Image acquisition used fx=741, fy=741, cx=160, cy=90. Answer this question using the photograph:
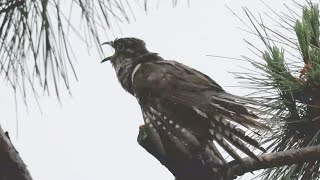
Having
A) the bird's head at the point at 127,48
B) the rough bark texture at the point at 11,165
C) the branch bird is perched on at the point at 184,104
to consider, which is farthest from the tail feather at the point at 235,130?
the bird's head at the point at 127,48

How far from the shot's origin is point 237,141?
6.88 ft

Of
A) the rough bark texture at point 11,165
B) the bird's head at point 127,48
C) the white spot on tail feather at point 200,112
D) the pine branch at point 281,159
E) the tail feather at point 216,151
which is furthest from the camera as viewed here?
the bird's head at point 127,48

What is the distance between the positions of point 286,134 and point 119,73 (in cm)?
80

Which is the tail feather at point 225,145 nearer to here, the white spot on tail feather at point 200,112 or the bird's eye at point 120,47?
the white spot on tail feather at point 200,112

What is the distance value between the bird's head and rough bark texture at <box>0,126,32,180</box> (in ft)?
5.15

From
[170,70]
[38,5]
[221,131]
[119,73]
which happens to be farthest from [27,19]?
[119,73]

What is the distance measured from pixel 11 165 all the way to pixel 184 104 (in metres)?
0.95

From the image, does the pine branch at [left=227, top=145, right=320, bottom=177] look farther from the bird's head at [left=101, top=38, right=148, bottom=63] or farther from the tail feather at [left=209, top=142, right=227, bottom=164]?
the bird's head at [left=101, top=38, right=148, bottom=63]

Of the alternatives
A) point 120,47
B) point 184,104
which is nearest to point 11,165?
point 184,104

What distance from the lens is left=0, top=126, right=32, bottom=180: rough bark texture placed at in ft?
5.23

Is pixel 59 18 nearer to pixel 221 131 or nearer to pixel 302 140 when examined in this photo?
pixel 221 131

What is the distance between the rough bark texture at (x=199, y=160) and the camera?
2.05 meters

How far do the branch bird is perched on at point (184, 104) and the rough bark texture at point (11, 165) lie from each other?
2.21 ft

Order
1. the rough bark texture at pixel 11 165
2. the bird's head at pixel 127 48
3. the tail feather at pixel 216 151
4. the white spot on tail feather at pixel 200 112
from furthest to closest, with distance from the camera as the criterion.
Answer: the bird's head at pixel 127 48
the white spot on tail feather at pixel 200 112
the tail feather at pixel 216 151
the rough bark texture at pixel 11 165
